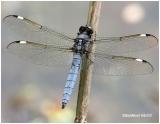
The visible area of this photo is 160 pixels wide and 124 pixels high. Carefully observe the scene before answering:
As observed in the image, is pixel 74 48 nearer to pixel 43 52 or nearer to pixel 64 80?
pixel 43 52

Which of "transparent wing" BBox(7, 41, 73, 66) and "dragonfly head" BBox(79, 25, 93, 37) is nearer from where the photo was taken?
"dragonfly head" BBox(79, 25, 93, 37)

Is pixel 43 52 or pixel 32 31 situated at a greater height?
pixel 32 31

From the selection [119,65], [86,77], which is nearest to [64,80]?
[119,65]

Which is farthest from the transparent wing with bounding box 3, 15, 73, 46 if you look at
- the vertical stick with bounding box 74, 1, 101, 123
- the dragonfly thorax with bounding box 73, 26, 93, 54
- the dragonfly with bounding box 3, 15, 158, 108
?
the vertical stick with bounding box 74, 1, 101, 123

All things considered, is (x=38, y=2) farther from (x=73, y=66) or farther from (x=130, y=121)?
(x=130, y=121)

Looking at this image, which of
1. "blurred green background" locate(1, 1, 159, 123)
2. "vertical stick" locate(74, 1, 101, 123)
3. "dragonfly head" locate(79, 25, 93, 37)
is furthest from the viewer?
"blurred green background" locate(1, 1, 159, 123)

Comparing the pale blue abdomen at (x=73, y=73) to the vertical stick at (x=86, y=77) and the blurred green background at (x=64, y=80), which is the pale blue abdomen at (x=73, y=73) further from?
the blurred green background at (x=64, y=80)

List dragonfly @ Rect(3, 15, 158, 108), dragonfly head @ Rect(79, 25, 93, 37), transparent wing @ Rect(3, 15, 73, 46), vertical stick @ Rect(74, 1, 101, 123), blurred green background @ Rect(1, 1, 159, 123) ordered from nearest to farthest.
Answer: vertical stick @ Rect(74, 1, 101, 123), dragonfly head @ Rect(79, 25, 93, 37), dragonfly @ Rect(3, 15, 158, 108), transparent wing @ Rect(3, 15, 73, 46), blurred green background @ Rect(1, 1, 159, 123)

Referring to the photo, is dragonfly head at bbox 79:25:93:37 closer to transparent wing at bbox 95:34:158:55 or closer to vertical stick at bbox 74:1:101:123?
vertical stick at bbox 74:1:101:123

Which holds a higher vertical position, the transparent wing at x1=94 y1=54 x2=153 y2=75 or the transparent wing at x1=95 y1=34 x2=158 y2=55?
the transparent wing at x1=95 y1=34 x2=158 y2=55
